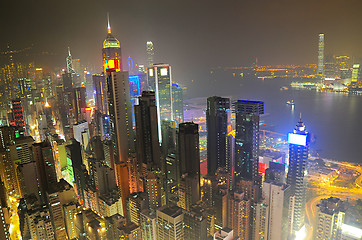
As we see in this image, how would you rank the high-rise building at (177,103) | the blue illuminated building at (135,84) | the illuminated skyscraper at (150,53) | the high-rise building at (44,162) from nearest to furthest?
the high-rise building at (44,162) → the illuminated skyscraper at (150,53) → the blue illuminated building at (135,84) → the high-rise building at (177,103)

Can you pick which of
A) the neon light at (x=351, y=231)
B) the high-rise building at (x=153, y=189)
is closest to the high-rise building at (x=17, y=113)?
the high-rise building at (x=153, y=189)

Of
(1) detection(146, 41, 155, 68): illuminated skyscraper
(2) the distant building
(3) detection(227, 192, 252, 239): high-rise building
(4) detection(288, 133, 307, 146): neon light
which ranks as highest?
(1) detection(146, 41, 155, 68): illuminated skyscraper

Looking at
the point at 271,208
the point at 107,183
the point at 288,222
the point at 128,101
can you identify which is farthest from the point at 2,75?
the point at 288,222

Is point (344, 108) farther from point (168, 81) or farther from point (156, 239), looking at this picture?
point (156, 239)

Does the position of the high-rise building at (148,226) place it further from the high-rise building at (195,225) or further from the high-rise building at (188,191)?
the high-rise building at (188,191)

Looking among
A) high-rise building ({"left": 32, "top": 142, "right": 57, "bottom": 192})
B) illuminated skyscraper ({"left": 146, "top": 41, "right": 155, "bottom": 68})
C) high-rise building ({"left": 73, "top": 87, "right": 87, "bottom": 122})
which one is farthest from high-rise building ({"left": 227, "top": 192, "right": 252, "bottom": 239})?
high-rise building ({"left": 73, "top": 87, "right": 87, "bottom": 122})

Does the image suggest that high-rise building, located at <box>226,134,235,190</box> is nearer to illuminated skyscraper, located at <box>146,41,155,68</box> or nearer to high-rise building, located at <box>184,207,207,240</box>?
high-rise building, located at <box>184,207,207,240</box>

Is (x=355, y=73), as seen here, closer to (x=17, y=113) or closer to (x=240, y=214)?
(x=240, y=214)
